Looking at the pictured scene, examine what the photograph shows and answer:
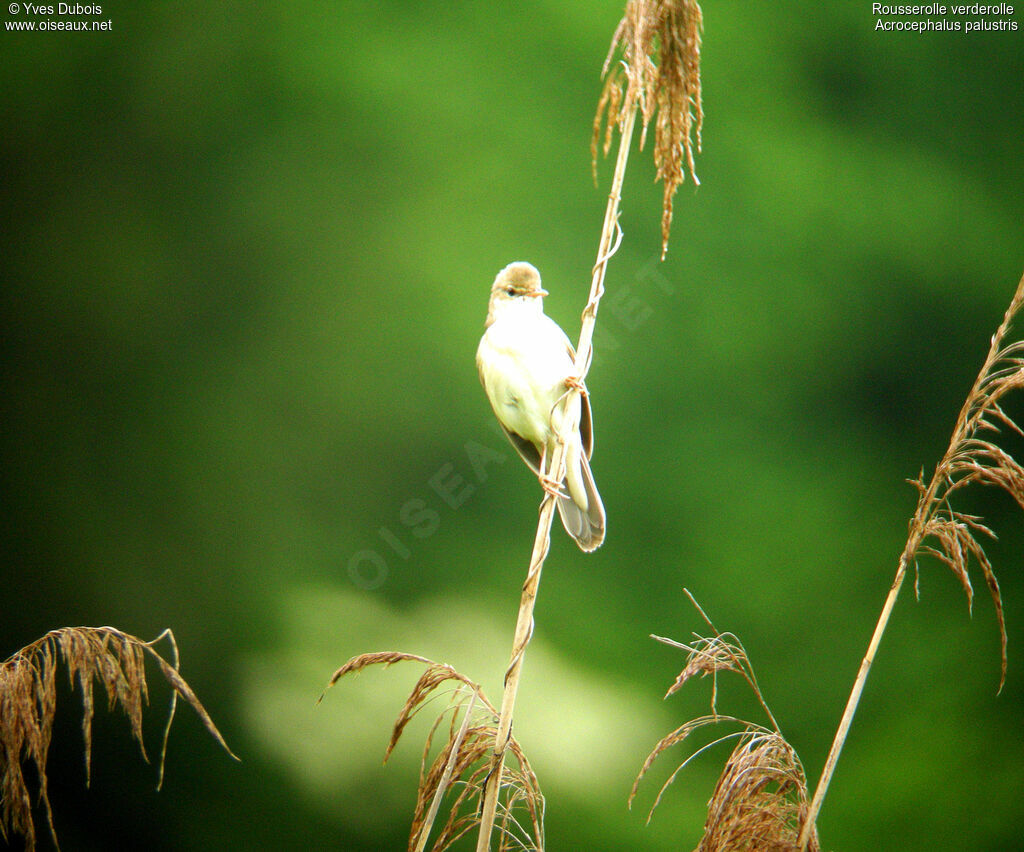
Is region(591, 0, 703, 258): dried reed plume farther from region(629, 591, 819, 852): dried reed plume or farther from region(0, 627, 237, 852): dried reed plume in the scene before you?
region(0, 627, 237, 852): dried reed plume

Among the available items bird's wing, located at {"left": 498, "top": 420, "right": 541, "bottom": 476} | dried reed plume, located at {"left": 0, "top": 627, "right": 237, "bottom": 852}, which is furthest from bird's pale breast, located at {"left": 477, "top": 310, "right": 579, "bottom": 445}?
dried reed plume, located at {"left": 0, "top": 627, "right": 237, "bottom": 852}

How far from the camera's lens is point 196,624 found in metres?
3.69

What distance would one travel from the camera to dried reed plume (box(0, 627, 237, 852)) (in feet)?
3.87

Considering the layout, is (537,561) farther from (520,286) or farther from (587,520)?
(520,286)

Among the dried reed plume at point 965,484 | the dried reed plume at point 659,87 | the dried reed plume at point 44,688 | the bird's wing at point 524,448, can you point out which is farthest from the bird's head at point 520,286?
the dried reed plume at point 44,688

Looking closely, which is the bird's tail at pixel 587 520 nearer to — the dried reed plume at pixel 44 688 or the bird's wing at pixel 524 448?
the bird's wing at pixel 524 448

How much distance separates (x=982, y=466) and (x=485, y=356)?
161 cm

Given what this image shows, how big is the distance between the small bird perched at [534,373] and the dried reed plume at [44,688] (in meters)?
1.35

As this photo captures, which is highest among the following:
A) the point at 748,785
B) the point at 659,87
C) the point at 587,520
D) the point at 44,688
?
the point at 659,87

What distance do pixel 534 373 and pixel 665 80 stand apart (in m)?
1.28

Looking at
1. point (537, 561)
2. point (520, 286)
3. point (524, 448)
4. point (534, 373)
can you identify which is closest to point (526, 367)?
point (534, 373)

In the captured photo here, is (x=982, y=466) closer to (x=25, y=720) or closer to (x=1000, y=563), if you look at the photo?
(x=25, y=720)

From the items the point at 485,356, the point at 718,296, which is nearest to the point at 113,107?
the point at 485,356

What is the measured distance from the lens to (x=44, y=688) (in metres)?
1.24
